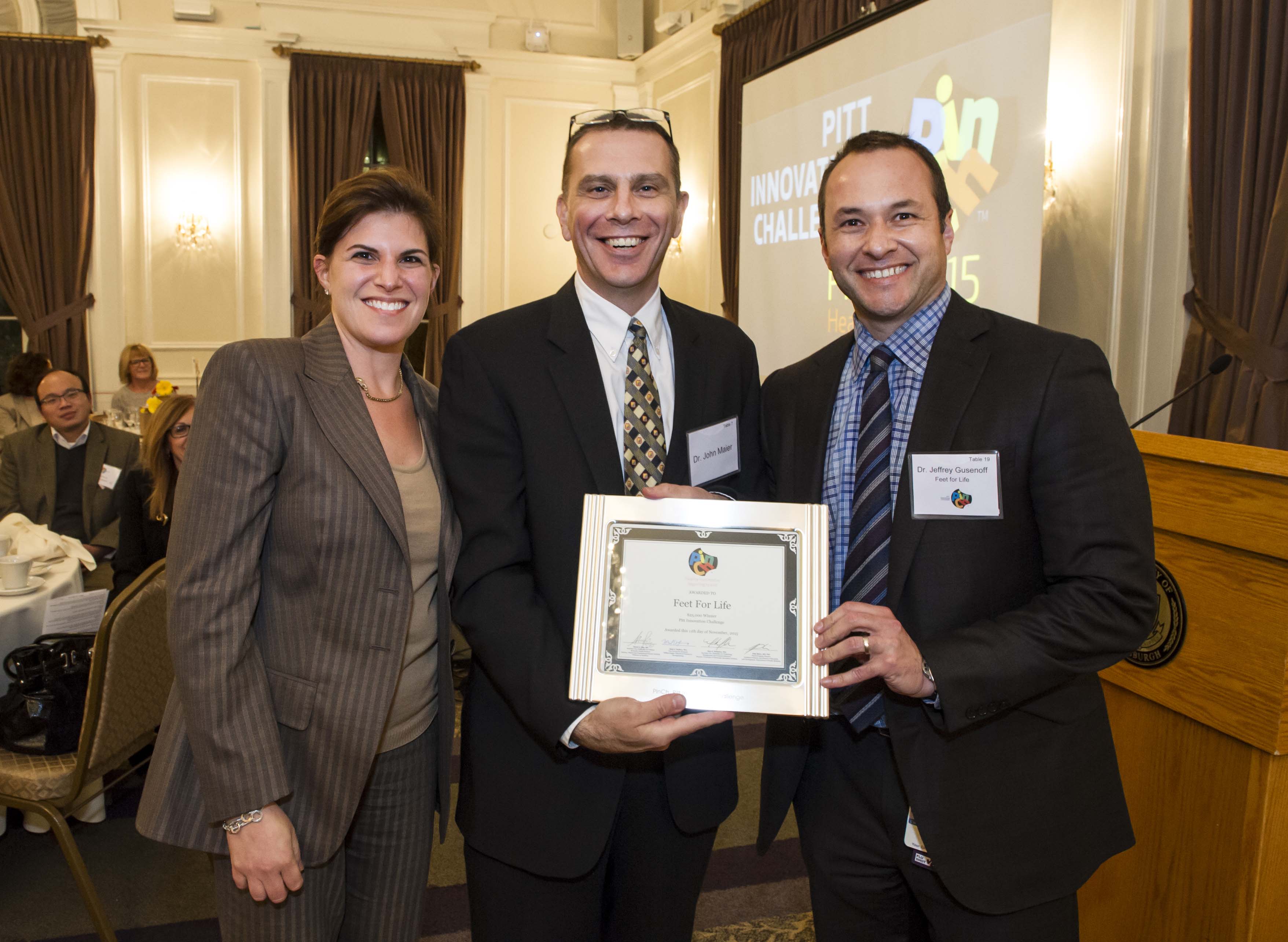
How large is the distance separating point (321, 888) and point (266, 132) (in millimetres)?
8581

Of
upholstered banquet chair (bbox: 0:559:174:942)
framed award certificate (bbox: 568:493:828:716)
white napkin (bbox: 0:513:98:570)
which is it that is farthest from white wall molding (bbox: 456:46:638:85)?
framed award certificate (bbox: 568:493:828:716)

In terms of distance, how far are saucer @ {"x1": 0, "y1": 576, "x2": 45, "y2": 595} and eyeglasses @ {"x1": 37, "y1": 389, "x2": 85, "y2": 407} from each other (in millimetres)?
1753

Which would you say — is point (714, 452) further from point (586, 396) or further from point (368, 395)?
point (368, 395)

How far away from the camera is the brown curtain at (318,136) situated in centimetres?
850

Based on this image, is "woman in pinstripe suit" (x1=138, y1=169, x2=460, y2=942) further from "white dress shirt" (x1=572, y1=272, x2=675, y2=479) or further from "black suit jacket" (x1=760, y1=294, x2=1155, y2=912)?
"black suit jacket" (x1=760, y1=294, x2=1155, y2=912)

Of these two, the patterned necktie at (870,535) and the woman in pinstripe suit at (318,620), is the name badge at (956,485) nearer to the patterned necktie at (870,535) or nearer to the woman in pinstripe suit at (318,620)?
the patterned necktie at (870,535)

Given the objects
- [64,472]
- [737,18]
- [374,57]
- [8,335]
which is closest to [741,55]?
[737,18]

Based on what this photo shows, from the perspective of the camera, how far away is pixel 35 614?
301 centimetres

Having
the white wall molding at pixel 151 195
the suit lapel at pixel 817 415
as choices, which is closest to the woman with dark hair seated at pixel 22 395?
the white wall molding at pixel 151 195

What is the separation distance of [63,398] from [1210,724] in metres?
5.10

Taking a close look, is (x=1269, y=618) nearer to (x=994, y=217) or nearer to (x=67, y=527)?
(x=994, y=217)

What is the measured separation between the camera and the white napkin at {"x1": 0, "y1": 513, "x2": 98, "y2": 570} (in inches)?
131

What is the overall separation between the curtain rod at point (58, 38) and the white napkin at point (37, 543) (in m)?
6.54

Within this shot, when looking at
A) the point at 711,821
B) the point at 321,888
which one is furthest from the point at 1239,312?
the point at 321,888
